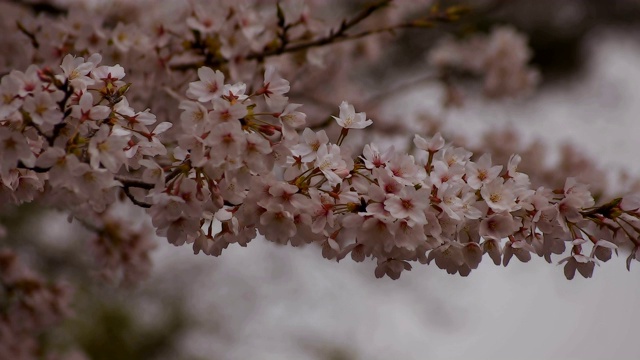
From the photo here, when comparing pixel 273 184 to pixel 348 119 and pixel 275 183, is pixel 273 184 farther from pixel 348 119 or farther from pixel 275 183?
pixel 348 119

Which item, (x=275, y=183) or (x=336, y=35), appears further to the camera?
(x=336, y=35)

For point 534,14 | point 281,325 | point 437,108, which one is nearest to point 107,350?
point 281,325

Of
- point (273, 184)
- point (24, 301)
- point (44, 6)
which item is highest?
point (273, 184)

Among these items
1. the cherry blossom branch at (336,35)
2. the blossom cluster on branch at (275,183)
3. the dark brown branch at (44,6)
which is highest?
the blossom cluster on branch at (275,183)

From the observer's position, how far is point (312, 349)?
13.8ft

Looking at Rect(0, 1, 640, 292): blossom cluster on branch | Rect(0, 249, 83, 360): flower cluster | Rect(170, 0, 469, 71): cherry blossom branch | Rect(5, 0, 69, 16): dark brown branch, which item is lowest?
Rect(0, 249, 83, 360): flower cluster

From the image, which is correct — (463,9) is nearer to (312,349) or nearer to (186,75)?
(186,75)

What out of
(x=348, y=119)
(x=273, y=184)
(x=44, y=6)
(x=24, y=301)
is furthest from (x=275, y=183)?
(x=44, y=6)

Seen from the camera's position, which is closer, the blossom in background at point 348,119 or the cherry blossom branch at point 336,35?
the blossom in background at point 348,119

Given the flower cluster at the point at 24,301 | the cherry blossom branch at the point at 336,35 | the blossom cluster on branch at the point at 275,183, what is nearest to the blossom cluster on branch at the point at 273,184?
the blossom cluster on branch at the point at 275,183

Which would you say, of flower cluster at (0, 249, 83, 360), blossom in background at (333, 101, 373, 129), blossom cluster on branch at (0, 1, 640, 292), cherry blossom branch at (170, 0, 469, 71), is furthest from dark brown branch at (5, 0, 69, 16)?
blossom in background at (333, 101, 373, 129)

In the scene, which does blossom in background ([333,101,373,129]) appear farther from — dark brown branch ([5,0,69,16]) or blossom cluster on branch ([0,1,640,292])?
dark brown branch ([5,0,69,16])

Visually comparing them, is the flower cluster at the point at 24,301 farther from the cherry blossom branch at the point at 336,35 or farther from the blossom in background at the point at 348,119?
the blossom in background at the point at 348,119

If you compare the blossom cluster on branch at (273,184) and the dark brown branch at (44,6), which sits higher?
the blossom cluster on branch at (273,184)
